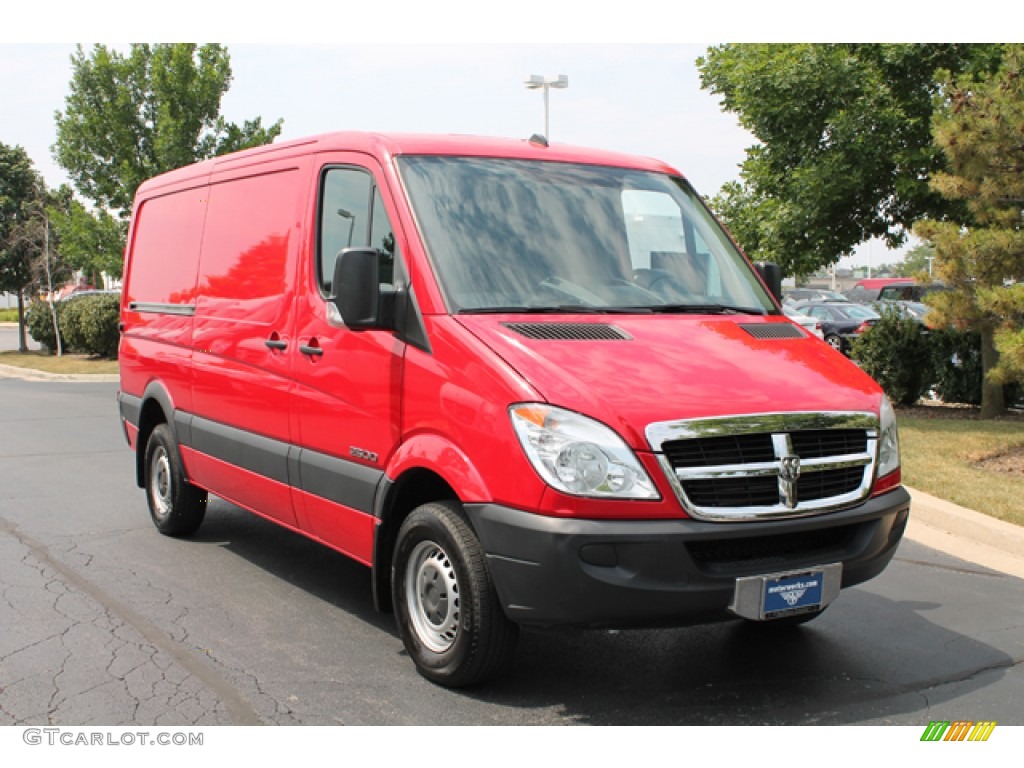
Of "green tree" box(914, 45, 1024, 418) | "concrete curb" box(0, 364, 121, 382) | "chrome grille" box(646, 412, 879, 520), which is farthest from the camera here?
"concrete curb" box(0, 364, 121, 382)

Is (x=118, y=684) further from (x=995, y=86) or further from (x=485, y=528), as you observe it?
(x=995, y=86)

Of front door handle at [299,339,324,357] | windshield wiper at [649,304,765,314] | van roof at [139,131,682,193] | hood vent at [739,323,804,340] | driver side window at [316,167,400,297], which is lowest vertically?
front door handle at [299,339,324,357]

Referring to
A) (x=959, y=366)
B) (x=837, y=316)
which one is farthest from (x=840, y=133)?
(x=837, y=316)

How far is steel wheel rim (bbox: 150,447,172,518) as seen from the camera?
7656mm

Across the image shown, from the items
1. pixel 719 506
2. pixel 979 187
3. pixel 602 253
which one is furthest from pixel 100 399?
pixel 719 506

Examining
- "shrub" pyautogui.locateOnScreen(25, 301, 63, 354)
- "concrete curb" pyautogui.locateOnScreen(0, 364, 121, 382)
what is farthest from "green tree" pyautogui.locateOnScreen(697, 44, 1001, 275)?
"shrub" pyautogui.locateOnScreen(25, 301, 63, 354)

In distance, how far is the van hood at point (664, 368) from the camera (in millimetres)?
4312

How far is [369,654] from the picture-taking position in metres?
5.23

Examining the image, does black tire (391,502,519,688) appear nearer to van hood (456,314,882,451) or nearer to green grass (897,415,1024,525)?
van hood (456,314,882,451)

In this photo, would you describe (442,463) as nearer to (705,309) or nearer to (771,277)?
(705,309)

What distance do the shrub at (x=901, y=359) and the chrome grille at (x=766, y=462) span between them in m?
11.1

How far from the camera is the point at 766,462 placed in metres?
4.43

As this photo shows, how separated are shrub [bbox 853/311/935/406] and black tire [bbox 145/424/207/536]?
1054 centimetres

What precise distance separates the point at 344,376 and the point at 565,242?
48.2 inches
